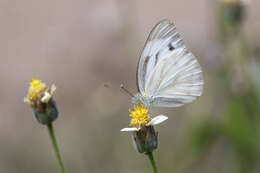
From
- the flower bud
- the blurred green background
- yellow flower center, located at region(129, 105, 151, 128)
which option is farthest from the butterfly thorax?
the blurred green background

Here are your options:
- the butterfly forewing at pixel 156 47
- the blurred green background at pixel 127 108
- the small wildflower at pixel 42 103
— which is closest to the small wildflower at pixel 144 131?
the butterfly forewing at pixel 156 47

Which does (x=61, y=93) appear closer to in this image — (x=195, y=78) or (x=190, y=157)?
(x=190, y=157)

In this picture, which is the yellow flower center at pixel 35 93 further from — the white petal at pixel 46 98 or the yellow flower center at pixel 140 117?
the yellow flower center at pixel 140 117

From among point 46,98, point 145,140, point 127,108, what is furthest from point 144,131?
point 127,108

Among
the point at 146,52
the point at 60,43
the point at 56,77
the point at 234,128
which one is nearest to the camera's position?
the point at 146,52

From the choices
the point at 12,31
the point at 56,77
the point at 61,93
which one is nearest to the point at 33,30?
the point at 12,31

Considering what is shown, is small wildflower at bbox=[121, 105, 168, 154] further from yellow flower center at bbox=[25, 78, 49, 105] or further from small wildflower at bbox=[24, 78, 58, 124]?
yellow flower center at bbox=[25, 78, 49, 105]
